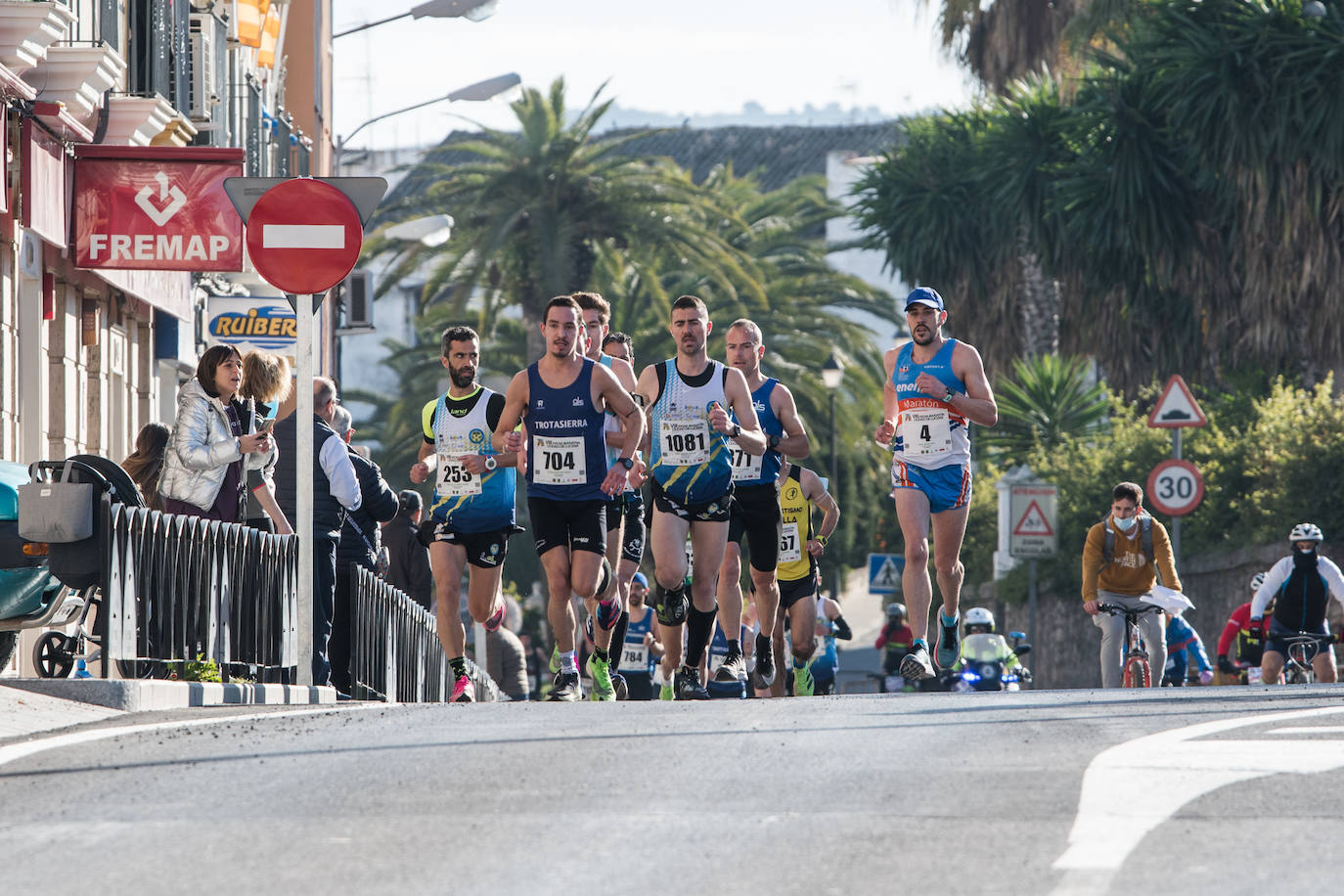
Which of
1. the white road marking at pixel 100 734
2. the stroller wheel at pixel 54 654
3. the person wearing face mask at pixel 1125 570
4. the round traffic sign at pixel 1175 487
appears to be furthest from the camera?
the round traffic sign at pixel 1175 487

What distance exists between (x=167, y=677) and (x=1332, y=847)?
22.1ft

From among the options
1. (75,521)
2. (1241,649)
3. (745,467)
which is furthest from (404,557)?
(1241,649)

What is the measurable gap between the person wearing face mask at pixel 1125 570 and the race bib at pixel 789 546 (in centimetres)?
371

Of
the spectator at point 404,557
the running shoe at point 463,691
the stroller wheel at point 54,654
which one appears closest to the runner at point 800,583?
the running shoe at point 463,691

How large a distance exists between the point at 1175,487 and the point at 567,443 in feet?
A: 44.1

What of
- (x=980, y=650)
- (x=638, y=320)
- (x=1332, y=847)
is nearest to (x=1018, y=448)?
(x=638, y=320)

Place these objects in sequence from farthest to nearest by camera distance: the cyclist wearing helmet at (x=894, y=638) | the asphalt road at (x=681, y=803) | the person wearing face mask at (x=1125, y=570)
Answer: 1. the cyclist wearing helmet at (x=894, y=638)
2. the person wearing face mask at (x=1125, y=570)
3. the asphalt road at (x=681, y=803)

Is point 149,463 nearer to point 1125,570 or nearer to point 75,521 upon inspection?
point 75,521

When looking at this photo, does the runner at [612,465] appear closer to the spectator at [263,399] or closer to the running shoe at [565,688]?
the running shoe at [565,688]

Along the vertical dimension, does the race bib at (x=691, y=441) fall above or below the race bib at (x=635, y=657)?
above

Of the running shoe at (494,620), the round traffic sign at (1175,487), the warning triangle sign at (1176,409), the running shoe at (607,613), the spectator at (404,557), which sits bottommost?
the running shoe at (494,620)

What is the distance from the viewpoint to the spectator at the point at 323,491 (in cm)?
1338

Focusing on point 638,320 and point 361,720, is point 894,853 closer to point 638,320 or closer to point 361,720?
point 361,720

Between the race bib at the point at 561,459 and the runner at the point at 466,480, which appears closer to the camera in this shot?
the race bib at the point at 561,459
